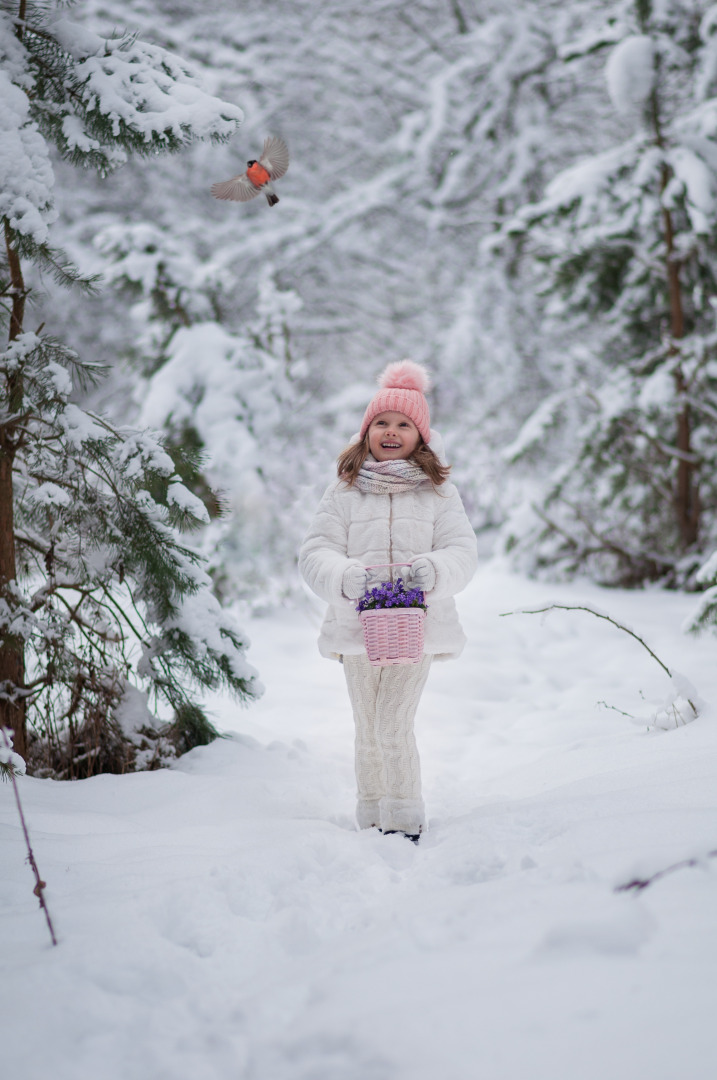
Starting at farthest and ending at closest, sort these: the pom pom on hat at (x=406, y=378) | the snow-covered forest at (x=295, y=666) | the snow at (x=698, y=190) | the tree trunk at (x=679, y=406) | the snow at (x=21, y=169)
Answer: the tree trunk at (x=679, y=406) < the snow at (x=698, y=190) < the pom pom on hat at (x=406, y=378) < the snow at (x=21, y=169) < the snow-covered forest at (x=295, y=666)

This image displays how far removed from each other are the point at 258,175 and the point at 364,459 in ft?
3.73

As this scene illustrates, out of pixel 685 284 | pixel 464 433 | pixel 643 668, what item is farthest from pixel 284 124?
pixel 643 668

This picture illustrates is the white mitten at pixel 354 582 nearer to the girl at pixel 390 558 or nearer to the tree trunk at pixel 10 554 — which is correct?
the girl at pixel 390 558

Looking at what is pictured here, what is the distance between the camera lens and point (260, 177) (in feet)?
9.20

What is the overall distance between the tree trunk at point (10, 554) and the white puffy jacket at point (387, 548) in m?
1.14

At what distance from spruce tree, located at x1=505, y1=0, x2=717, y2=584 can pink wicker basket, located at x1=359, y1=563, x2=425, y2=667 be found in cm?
475

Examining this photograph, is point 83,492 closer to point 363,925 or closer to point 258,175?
point 258,175

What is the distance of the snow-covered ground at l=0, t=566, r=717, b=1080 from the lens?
4.27ft

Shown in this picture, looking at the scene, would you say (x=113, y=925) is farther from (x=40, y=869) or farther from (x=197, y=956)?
(x=40, y=869)

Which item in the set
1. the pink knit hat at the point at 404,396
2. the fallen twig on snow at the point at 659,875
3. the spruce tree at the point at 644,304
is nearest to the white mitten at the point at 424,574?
the pink knit hat at the point at 404,396

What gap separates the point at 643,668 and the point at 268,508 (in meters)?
3.85

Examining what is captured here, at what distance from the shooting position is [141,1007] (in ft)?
5.10

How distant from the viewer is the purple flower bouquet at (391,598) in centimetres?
262

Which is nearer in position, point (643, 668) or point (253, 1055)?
point (253, 1055)
